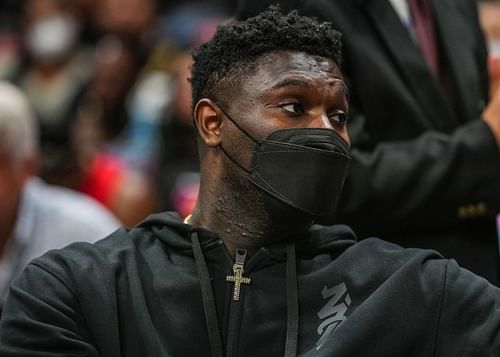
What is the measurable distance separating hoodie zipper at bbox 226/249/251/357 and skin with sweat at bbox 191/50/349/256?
5cm

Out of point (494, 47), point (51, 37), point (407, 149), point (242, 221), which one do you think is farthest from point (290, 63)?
point (51, 37)

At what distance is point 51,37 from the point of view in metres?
7.32

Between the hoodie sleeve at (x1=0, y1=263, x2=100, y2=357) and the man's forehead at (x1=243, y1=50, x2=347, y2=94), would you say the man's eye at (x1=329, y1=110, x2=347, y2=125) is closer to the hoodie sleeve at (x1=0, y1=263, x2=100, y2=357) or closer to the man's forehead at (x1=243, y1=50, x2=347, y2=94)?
the man's forehead at (x1=243, y1=50, x2=347, y2=94)

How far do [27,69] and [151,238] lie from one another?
4989mm

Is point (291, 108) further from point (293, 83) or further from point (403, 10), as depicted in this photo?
point (403, 10)

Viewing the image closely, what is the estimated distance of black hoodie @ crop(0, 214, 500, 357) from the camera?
2262 millimetres

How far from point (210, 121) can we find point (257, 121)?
5.1 inches

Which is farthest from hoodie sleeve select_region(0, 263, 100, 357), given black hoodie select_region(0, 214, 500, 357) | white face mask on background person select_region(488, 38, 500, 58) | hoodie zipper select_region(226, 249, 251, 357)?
white face mask on background person select_region(488, 38, 500, 58)

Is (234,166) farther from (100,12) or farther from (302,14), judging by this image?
(100,12)

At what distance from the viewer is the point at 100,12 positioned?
25.1 feet

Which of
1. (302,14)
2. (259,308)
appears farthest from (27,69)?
(259,308)

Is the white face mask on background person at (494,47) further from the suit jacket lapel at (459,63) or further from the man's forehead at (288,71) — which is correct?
the man's forehead at (288,71)

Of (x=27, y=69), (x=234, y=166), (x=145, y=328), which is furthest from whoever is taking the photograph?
(x=27, y=69)

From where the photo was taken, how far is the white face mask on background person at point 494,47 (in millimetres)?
3473
